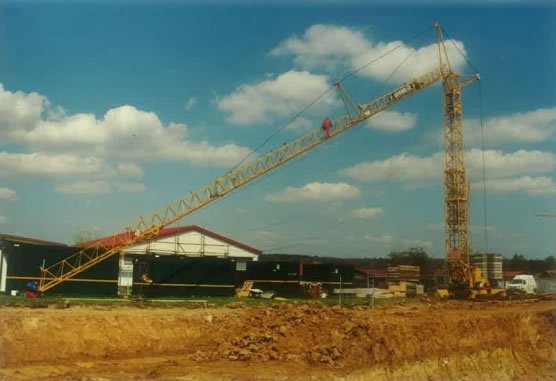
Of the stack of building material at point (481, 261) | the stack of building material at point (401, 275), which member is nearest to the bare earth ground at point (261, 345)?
the stack of building material at point (401, 275)

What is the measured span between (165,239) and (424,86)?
28.0 metres

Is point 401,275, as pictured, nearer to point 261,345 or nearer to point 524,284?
point 524,284

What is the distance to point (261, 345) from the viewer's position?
2308cm

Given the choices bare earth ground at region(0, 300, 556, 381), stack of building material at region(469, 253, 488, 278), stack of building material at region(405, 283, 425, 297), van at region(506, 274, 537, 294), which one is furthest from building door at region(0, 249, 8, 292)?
van at region(506, 274, 537, 294)

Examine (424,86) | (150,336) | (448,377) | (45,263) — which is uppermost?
(424,86)

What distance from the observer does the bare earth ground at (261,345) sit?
67.5ft

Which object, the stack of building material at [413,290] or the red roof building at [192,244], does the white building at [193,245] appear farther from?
the stack of building material at [413,290]

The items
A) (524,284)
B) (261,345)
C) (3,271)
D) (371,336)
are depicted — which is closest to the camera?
(261,345)

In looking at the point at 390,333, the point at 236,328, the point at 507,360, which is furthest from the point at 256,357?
the point at 507,360

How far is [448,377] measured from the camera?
2514 centimetres

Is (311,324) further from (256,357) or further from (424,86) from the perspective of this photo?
Answer: (424,86)

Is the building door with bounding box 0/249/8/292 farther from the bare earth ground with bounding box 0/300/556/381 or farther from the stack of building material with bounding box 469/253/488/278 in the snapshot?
the stack of building material with bounding box 469/253/488/278

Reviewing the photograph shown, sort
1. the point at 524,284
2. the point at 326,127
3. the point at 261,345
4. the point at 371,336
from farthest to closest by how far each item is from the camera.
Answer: the point at 524,284 < the point at 326,127 < the point at 371,336 < the point at 261,345

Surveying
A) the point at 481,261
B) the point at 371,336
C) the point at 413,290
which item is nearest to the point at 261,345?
the point at 371,336
